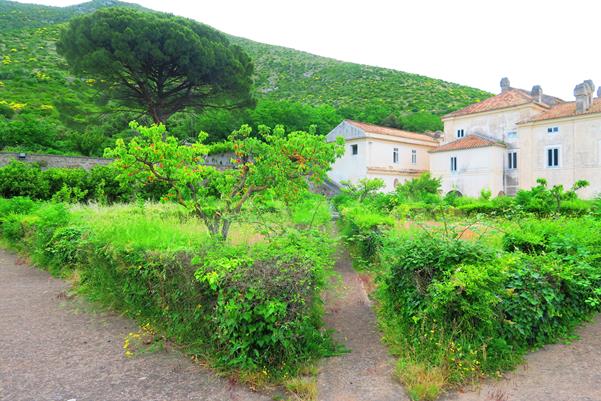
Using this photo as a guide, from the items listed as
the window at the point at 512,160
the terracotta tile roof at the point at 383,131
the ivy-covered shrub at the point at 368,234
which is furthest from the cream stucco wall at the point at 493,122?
the ivy-covered shrub at the point at 368,234

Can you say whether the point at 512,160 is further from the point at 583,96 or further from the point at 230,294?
the point at 230,294

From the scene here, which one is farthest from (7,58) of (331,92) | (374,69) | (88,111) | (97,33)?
(374,69)

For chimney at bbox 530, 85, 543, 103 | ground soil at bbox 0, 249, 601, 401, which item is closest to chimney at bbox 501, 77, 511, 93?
chimney at bbox 530, 85, 543, 103

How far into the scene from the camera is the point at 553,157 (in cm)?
2844

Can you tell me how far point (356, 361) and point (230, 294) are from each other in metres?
1.62

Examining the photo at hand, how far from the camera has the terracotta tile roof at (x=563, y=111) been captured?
88.4 feet

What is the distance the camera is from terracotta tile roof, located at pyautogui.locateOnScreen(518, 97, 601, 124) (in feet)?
88.4

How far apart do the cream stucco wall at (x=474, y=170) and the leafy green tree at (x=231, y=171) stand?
2545cm

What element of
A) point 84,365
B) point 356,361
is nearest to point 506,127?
point 356,361

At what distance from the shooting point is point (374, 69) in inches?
3068

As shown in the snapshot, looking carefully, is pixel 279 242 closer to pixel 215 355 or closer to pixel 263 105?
pixel 215 355

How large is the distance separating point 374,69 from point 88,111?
194ft

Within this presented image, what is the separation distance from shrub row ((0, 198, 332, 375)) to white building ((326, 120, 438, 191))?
92.1 feet

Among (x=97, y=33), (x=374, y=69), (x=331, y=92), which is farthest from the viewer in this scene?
(x=374, y=69)
